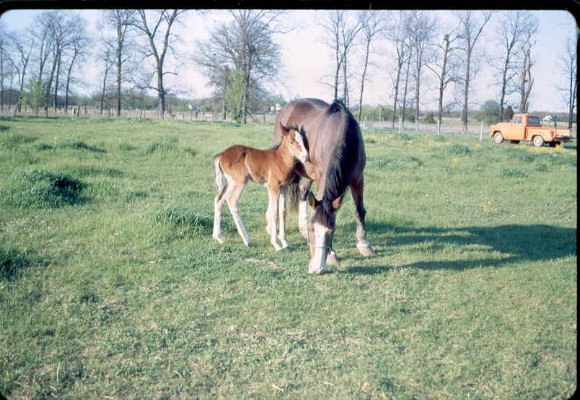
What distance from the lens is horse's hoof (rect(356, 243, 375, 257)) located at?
6.61 meters

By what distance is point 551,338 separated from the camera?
13.6 ft

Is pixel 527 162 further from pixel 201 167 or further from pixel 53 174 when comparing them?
pixel 53 174

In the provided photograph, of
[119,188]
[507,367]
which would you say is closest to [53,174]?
[119,188]

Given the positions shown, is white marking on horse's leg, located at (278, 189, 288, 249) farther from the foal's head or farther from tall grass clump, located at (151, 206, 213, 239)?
tall grass clump, located at (151, 206, 213, 239)

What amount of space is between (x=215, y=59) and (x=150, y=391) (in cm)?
2179

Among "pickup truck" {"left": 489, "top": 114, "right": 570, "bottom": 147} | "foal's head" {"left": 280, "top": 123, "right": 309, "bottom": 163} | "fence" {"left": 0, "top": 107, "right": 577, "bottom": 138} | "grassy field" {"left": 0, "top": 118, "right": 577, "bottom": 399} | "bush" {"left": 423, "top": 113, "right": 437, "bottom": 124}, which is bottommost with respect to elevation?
"grassy field" {"left": 0, "top": 118, "right": 577, "bottom": 399}

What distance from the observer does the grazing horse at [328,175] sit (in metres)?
5.54

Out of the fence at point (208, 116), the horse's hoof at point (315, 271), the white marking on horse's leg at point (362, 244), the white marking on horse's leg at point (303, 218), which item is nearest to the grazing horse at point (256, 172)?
the white marking on horse's leg at point (303, 218)

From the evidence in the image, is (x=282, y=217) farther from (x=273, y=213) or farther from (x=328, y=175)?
(x=328, y=175)

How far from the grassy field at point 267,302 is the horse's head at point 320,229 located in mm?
228

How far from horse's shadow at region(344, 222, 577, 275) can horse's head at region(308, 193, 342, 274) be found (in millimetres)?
579

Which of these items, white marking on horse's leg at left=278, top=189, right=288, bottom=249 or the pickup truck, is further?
the pickup truck

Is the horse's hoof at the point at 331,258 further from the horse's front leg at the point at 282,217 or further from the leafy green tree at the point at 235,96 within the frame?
the leafy green tree at the point at 235,96

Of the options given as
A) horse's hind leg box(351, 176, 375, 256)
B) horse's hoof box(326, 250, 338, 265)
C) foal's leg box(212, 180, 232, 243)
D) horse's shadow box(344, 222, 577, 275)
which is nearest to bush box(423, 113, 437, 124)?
→ horse's shadow box(344, 222, 577, 275)
